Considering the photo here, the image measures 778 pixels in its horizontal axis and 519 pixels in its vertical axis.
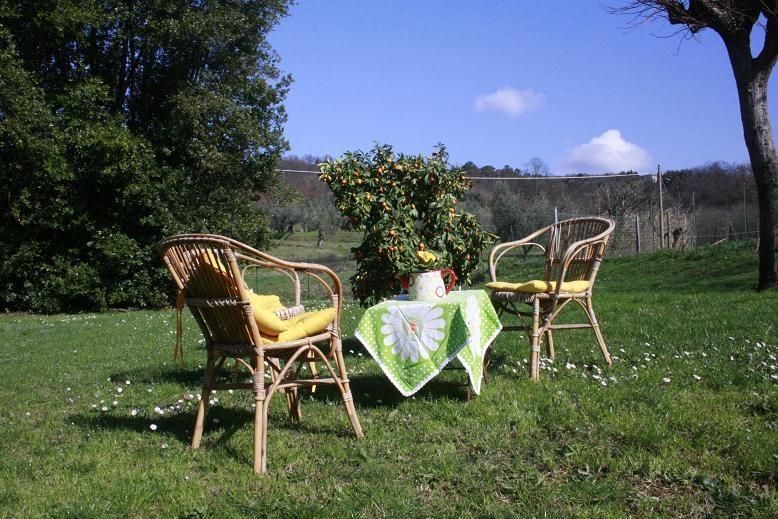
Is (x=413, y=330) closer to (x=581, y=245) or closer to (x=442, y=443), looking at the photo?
(x=442, y=443)

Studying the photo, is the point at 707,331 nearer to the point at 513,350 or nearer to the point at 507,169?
the point at 513,350

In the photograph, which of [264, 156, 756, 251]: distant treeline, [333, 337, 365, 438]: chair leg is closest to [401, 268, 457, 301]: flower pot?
[333, 337, 365, 438]: chair leg

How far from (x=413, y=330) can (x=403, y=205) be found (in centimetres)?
235

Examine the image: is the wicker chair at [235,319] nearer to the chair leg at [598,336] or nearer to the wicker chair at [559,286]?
the wicker chair at [559,286]

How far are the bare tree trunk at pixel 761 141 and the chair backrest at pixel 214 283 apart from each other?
376 inches

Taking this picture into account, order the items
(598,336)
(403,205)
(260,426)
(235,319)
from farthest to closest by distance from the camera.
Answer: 1. (403,205)
2. (598,336)
3. (235,319)
4. (260,426)

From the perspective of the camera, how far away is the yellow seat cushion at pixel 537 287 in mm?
4963

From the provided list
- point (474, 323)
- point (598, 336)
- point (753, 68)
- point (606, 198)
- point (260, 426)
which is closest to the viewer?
point (260, 426)

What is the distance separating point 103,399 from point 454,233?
10.6ft

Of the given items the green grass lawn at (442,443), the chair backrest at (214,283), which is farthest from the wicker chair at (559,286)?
the chair backrest at (214,283)

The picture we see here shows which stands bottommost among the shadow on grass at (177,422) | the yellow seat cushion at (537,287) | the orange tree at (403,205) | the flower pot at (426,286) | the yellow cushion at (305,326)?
the shadow on grass at (177,422)

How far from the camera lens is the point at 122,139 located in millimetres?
16688

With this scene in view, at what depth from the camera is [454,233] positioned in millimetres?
6223

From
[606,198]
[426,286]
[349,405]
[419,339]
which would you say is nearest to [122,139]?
[426,286]
